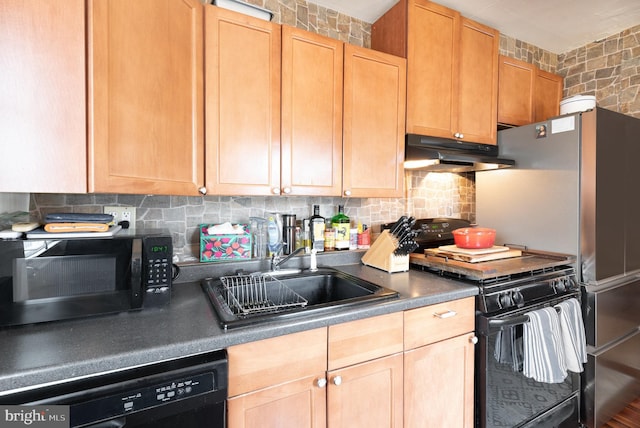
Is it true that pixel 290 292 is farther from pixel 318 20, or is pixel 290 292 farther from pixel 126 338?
pixel 318 20

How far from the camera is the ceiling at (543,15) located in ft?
6.31

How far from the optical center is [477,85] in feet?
6.48

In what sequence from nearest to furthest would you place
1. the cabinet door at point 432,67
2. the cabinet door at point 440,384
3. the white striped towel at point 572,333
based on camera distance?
the cabinet door at point 440,384 → the white striped towel at point 572,333 → the cabinet door at point 432,67

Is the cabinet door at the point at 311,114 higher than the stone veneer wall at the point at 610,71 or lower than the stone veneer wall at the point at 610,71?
lower

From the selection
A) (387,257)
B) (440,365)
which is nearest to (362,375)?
(440,365)

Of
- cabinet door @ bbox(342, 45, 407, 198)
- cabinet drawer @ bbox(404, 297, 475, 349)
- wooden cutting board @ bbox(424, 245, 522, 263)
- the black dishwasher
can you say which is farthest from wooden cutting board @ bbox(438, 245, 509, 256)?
the black dishwasher

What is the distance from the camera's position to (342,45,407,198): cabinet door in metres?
1.60

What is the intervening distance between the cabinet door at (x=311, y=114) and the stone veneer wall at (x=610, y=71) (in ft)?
7.43

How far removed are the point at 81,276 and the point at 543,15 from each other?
3.09 m

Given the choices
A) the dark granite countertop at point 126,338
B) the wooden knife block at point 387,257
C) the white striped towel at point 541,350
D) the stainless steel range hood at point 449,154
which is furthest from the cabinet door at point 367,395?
the stainless steel range hood at point 449,154

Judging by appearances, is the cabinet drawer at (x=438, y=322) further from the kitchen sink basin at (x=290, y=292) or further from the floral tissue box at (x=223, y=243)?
the floral tissue box at (x=223, y=243)

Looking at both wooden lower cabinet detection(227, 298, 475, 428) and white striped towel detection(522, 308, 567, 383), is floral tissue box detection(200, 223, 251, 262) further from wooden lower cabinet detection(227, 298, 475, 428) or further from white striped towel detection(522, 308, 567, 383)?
white striped towel detection(522, 308, 567, 383)

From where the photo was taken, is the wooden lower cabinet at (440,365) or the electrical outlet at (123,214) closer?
the wooden lower cabinet at (440,365)

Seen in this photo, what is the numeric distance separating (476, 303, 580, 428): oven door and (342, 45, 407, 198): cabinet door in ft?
2.70
